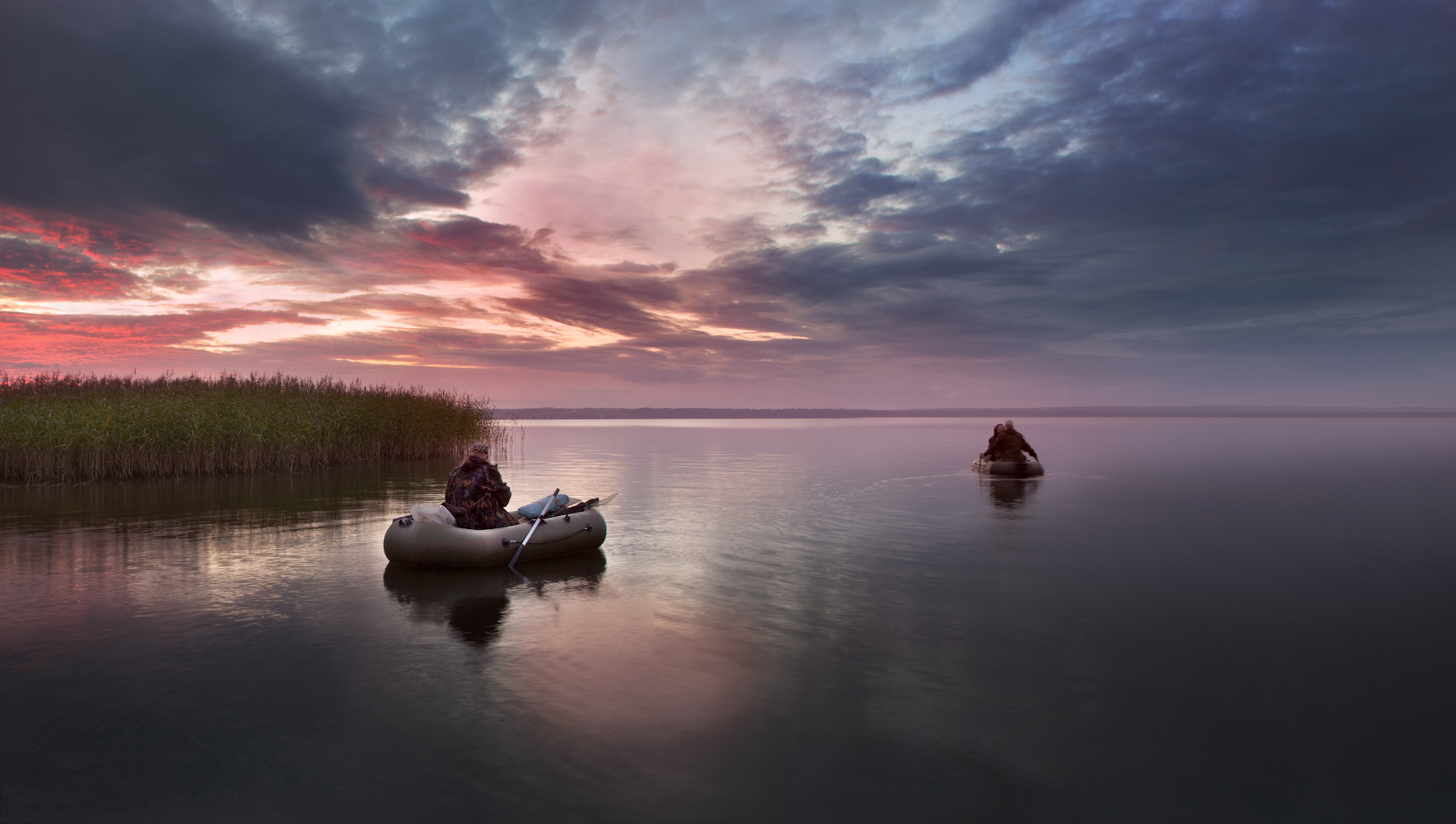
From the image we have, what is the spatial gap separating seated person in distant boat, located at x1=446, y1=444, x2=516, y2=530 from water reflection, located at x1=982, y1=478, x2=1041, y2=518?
39.7ft

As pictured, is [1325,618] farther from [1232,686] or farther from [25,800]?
[25,800]

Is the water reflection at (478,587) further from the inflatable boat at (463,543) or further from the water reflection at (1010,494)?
the water reflection at (1010,494)

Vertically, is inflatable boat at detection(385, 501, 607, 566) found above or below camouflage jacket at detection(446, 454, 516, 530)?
below

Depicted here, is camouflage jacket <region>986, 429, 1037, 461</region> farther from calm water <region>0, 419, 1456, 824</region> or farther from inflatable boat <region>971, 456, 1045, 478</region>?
calm water <region>0, 419, 1456, 824</region>

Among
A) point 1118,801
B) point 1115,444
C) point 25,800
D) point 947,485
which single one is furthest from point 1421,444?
point 25,800

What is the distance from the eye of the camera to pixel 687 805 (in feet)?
16.6

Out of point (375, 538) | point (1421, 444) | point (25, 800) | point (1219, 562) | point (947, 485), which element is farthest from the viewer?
point (1421, 444)

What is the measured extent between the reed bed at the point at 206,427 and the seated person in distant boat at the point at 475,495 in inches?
671

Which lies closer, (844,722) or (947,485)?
(844,722)

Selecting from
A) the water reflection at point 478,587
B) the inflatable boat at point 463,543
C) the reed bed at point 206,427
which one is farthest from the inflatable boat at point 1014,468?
the reed bed at point 206,427

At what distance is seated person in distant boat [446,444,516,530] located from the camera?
39.7 feet

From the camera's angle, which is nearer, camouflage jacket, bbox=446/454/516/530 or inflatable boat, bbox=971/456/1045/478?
camouflage jacket, bbox=446/454/516/530

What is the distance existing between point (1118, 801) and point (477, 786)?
4299 mm

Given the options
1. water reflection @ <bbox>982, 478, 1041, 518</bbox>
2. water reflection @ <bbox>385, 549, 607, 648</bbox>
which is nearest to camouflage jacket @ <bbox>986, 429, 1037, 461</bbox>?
water reflection @ <bbox>982, 478, 1041, 518</bbox>
